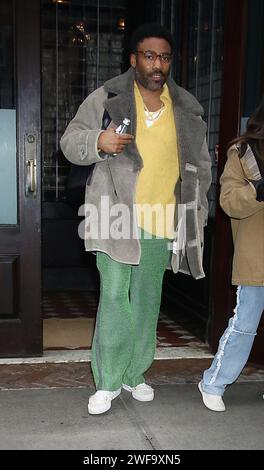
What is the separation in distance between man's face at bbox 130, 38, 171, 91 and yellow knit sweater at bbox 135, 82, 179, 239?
0.10 m

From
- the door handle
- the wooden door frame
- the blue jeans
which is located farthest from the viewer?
the door handle

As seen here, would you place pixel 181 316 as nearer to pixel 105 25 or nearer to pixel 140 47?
pixel 140 47

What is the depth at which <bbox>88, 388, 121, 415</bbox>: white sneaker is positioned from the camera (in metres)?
2.75

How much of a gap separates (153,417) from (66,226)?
11.3ft

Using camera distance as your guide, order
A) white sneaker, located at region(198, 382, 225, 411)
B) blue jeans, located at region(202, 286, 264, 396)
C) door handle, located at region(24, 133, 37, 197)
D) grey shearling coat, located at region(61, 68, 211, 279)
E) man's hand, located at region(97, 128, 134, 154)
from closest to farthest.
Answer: man's hand, located at region(97, 128, 134, 154) < grey shearling coat, located at region(61, 68, 211, 279) < blue jeans, located at region(202, 286, 264, 396) < white sneaker, located at region(198, 382, 225, 411) < door handle, located at region(24, 133, 37, 197)

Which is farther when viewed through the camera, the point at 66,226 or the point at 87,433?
the point at 66,226

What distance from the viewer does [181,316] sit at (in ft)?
15.5

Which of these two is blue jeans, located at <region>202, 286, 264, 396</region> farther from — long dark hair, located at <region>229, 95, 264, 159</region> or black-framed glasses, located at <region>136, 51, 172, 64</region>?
black-framed glasses, located at <region>136, 51, 172, 64</region>

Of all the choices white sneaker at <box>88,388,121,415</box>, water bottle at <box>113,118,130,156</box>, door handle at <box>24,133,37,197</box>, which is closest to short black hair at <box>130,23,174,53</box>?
water bottle at <box>113,118,130,156</box>

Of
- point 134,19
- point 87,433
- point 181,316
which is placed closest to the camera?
point 87,433

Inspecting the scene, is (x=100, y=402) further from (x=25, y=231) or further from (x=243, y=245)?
(x=25, y=231)

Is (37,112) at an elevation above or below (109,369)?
above

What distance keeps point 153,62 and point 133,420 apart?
5.60 ft

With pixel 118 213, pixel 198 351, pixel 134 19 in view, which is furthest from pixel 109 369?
pixel 134 19
